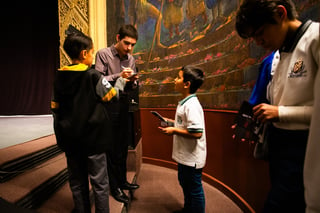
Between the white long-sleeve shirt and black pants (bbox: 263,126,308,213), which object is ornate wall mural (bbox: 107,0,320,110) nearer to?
the white long-sleeve shirt

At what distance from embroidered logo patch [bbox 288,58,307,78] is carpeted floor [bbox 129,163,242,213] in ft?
6.09

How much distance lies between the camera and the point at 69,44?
4.17 ft

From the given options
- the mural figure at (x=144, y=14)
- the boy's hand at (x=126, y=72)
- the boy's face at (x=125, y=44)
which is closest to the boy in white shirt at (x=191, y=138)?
the boy's hand at (x=126, y=72)

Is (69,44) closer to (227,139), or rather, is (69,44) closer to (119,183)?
(119,183)

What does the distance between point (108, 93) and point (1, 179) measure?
123cm

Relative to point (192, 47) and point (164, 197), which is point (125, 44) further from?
point (164, 197)

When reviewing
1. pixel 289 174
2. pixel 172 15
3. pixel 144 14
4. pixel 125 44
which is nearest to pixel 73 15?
pixel 144 14

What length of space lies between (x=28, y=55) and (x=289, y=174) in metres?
8.20

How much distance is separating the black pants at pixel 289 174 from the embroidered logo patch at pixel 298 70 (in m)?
0.22

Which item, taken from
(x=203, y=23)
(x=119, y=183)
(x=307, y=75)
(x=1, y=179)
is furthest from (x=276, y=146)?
(x=203, y=23)

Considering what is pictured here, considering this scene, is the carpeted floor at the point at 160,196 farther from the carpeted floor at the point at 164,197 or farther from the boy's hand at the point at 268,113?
the boy's hand at the point at 268,113

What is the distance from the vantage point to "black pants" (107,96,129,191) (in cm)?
180

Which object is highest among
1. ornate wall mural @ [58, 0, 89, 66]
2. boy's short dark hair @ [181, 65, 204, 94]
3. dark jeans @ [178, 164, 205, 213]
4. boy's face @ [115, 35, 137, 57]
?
ornate wall mural @ [58, 0, 89, 66]

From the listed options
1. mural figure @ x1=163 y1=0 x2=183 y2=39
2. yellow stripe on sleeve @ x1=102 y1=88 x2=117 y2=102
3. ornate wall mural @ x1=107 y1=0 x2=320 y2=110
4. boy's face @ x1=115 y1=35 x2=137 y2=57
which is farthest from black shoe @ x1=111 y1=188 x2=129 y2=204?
mural figure @ x1=163 y1=0 x2=183 y2=39
